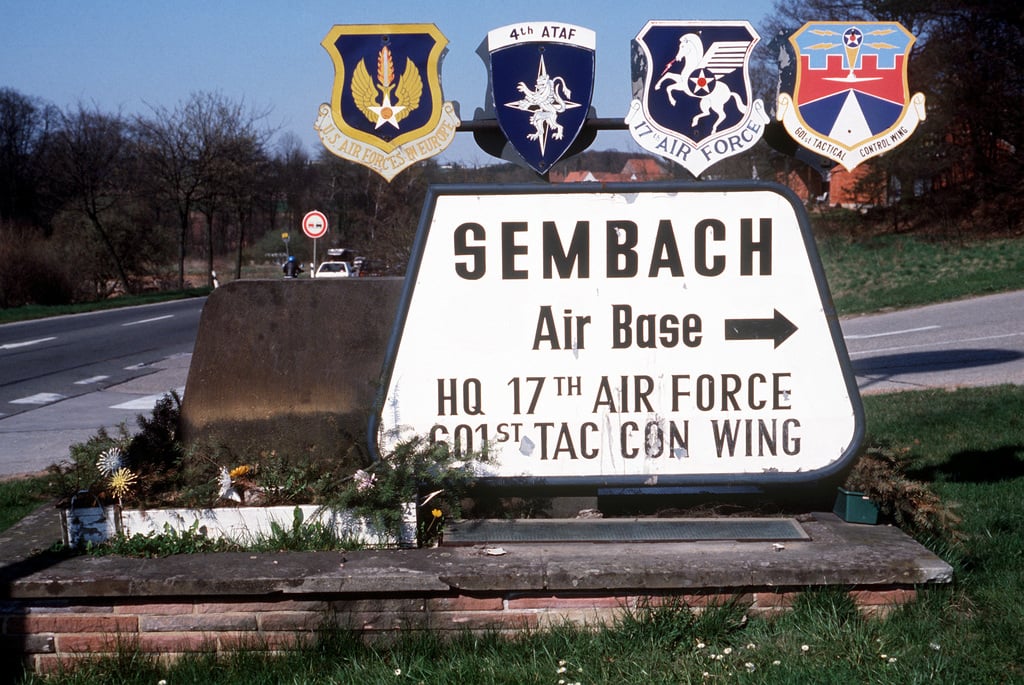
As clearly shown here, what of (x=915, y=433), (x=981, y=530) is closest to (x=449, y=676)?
(x=981, y=530)

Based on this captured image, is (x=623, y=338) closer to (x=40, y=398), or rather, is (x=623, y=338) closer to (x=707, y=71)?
(x=707, y=71)

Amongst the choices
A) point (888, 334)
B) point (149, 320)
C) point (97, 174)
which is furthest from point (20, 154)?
point (888, 334)

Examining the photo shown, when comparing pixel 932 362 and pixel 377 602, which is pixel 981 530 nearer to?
pixel 377 602

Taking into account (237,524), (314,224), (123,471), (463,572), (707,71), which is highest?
(314,224)

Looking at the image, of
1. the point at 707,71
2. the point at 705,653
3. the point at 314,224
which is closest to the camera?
the point at 705,653

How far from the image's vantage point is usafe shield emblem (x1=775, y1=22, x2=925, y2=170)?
14.4ft

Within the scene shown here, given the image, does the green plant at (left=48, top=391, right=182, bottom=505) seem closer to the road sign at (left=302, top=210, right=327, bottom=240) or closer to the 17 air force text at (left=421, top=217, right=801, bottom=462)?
the 17 air force text at (left=421, top=217, right=801, bottom=462)

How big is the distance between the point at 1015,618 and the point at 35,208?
65.5 m

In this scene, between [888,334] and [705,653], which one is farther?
[888,334]

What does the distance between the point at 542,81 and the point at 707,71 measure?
2.45ft

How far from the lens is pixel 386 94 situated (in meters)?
4.37

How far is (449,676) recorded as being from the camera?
3.31 metres

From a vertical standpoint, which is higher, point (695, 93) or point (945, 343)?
point (695, 93)

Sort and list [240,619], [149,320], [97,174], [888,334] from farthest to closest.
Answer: [97,174]
[149,320]
[888,334]
[240,619]
